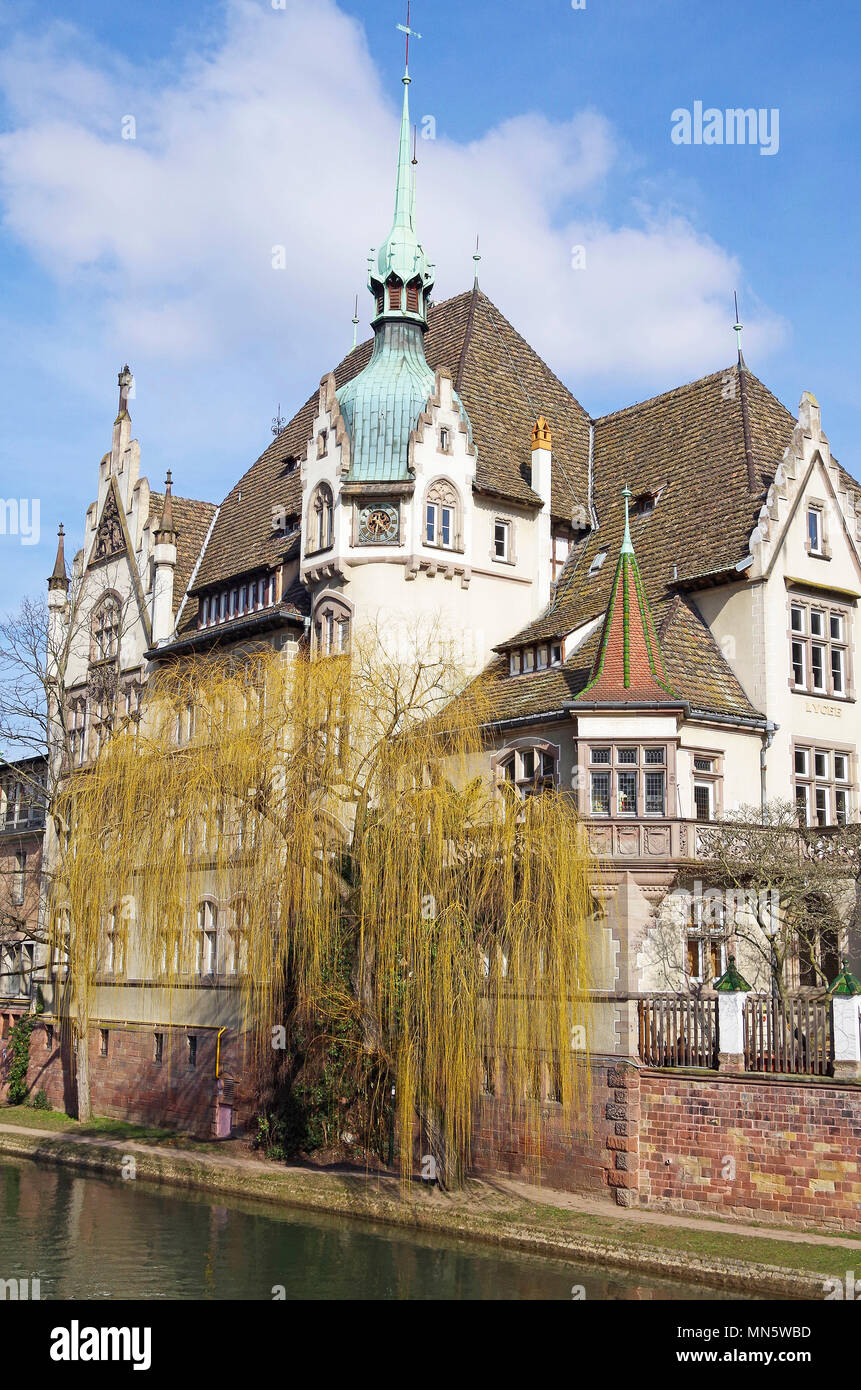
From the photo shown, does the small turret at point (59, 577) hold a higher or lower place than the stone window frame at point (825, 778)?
higher

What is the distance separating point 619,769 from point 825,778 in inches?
254

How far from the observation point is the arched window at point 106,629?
47.3 meters

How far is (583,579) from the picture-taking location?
38.6 meters

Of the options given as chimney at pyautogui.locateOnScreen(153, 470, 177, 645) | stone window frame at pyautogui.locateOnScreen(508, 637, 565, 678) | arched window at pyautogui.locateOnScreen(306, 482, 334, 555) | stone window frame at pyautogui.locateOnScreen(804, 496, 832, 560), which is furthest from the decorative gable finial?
stone window frame at pyautogui.locateOnScreen(804, 496, 832, 560)

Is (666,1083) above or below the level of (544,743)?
below

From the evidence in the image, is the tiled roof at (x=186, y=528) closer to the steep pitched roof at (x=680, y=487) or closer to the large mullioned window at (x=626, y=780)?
the steep pitched roof at (x=680, y=487)

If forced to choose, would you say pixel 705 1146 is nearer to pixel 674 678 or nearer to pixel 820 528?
pixel 674 678

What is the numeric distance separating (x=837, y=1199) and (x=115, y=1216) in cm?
1284

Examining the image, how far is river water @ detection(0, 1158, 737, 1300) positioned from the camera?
21.7 meters

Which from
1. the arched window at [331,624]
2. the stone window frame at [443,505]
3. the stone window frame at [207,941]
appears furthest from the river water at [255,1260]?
the stone window frame at [443,505]

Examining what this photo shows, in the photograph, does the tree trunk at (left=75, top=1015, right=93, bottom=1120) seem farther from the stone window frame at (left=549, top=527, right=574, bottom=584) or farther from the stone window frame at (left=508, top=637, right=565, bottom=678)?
the stone window frame at (left=549, top=527, right=574, bottom=584)

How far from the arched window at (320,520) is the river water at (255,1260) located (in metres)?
15.8
